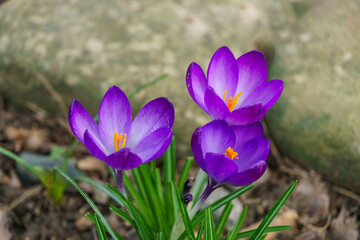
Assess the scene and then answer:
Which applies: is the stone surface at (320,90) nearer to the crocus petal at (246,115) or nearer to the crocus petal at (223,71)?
the crocus petal at (223,71)

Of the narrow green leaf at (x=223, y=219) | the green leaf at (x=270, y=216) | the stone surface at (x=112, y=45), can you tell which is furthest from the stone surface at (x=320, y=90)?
the green leaf at (x=270, y=216)

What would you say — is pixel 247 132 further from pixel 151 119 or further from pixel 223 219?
pixel 223 219

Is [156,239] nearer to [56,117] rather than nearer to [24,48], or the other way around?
[56,117]

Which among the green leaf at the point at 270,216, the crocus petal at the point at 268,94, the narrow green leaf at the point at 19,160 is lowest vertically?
the green leaf at the point at 270,216

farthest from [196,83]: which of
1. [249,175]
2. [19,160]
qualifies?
[19,160]

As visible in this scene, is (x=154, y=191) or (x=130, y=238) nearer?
(x=154, y=191)

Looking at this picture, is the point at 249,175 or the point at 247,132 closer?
the point at 249,175

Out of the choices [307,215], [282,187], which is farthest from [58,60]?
[307,215]
